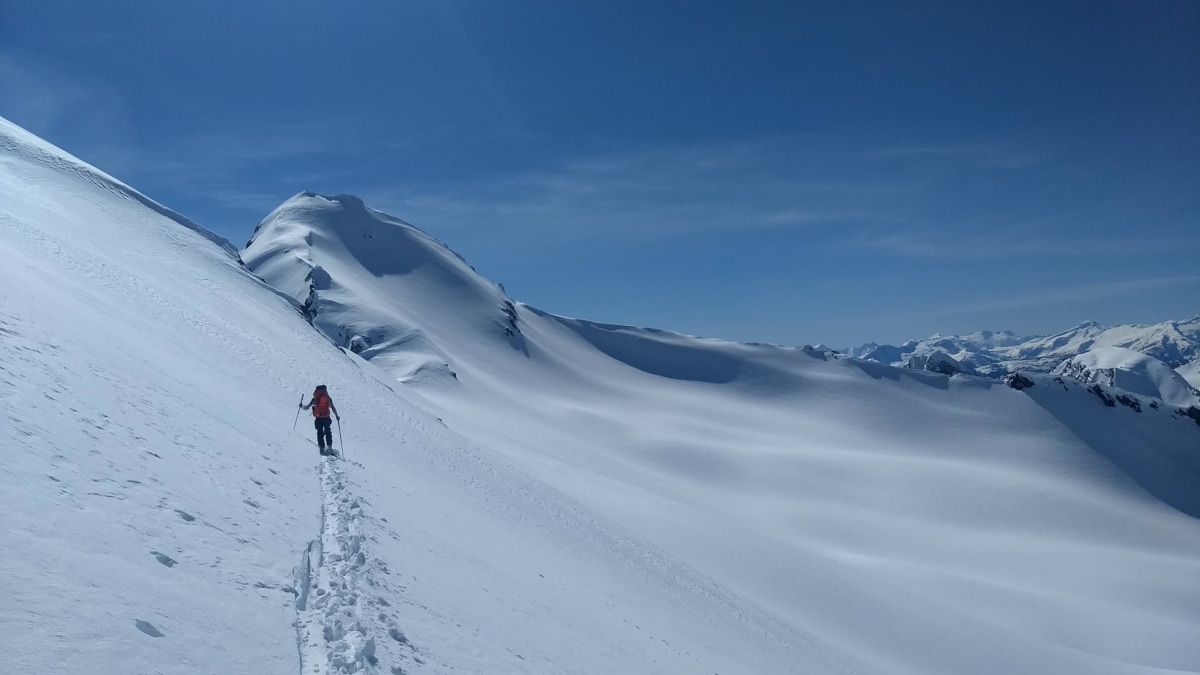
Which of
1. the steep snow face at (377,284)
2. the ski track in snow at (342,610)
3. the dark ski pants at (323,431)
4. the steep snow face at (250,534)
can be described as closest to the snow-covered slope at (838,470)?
the steep snow face at (377,284)

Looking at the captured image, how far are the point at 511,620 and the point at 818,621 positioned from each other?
25.0 metres

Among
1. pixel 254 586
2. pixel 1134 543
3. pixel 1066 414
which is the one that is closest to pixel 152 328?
pixel 254 586

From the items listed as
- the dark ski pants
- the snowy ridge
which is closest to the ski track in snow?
the dark ski pants

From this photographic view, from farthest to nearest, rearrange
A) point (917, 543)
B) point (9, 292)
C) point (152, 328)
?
1. point (917, 543)
2. point (152, 328)
3. point (9, 292)

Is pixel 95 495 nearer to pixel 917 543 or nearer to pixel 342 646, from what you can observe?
pixel 342 646

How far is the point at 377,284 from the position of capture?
113 m

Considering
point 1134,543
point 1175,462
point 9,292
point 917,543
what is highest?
point 1175,462

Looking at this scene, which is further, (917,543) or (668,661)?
(917,543)

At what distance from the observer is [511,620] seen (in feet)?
A: 40.3

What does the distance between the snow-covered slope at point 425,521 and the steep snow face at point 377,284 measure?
3.63ft

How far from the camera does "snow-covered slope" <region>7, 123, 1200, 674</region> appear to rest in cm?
768

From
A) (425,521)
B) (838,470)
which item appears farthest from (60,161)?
(838,470)

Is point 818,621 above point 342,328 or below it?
below

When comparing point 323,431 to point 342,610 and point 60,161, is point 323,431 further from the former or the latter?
point 60,161
